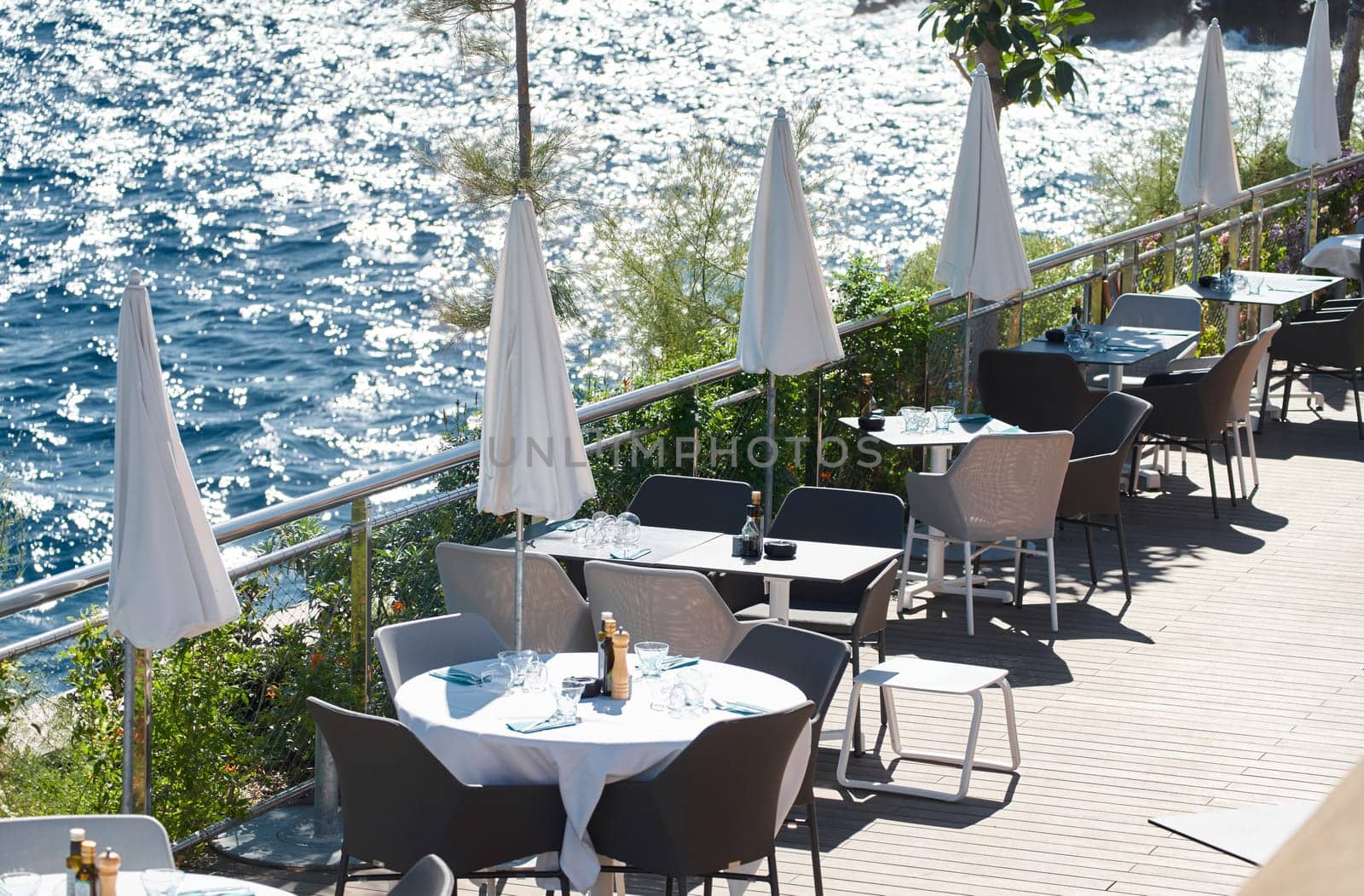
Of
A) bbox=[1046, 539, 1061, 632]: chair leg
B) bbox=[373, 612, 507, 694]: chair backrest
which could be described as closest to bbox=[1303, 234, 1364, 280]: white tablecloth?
bbox=[1046, 539, 1061, 632]: chair leg

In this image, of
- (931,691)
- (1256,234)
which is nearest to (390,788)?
(931,691)

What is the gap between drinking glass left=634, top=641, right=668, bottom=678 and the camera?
4.80 metres

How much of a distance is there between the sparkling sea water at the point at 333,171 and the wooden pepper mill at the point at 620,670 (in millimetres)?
22962

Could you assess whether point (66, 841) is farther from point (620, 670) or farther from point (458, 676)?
point (620, 670)

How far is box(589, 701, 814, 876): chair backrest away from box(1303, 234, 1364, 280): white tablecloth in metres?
8.98

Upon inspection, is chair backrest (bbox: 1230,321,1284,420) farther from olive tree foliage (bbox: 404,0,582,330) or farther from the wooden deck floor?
olive tree foliage (bbox: 404,0,582,330)

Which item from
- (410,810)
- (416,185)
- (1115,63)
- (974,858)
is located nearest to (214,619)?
(410,810)

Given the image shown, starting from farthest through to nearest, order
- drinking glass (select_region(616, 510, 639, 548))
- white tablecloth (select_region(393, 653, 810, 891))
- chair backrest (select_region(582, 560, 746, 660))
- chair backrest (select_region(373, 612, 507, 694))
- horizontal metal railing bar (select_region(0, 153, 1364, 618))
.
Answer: drinking glass (select_region(616, 510, 639, 548)), chair backrest (select_region(582, 560, 746, 660)), chair backrest (select_region(373, 612, 507, 694)), horizontal metal railing bar (select_region(0, 153, 1364, 618)), white tablecloth (select_region(393, 653, 810, 891))

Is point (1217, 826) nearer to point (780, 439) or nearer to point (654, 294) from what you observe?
point (780, 439)

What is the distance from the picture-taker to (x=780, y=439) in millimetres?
8242

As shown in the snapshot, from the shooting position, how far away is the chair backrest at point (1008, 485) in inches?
291

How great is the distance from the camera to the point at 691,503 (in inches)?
278

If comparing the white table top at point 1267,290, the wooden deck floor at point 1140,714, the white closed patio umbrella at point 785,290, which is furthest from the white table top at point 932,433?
the white table top at point 1267,290

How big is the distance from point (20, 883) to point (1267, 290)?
31.1ft
